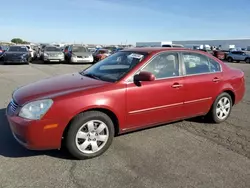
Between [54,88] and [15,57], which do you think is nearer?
[54,88]

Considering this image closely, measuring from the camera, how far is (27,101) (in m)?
3.35

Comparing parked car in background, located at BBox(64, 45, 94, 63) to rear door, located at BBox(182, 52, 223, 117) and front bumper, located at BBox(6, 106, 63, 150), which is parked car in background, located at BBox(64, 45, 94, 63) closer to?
rear door, located at BBox(182, 52, 223, 117)

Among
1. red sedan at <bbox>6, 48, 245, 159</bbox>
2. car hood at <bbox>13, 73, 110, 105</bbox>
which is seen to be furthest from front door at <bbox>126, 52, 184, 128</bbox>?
car hood at <bbox>13, 73, 110, 105</bbox>

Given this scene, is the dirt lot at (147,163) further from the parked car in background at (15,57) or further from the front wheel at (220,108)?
the parked car in background at (15,57)

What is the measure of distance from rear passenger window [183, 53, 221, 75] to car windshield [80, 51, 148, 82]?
0.89 meters

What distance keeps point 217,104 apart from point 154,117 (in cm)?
167

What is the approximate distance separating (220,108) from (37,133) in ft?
12.0

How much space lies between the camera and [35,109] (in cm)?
324

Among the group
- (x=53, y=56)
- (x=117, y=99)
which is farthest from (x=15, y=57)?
(x=117, y=99)

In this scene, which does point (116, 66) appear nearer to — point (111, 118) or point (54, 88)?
point (111, 118)

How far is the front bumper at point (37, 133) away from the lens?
316cm

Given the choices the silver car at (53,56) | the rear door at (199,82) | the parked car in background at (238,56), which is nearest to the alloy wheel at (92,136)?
the rear door at (199,82)

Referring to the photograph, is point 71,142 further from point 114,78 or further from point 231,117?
point 231,117

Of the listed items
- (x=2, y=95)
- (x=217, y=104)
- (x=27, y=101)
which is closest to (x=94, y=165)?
(x=27, y=101)
